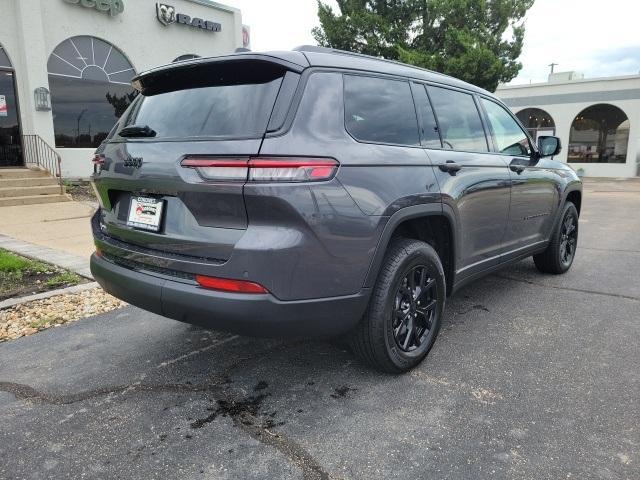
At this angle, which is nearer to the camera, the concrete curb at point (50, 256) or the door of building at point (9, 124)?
the concrete curb at point (50, 256)

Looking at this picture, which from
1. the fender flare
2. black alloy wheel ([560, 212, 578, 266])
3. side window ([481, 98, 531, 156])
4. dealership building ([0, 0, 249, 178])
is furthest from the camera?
dealership building ([0, 0, 249, 178])

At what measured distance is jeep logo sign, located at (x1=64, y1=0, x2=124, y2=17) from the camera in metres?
13.1

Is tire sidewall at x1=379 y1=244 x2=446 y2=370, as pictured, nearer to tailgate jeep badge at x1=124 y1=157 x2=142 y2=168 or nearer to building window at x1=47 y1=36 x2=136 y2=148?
tailgate jeep badge at x1=124 y1=157 x2=142 y2=168

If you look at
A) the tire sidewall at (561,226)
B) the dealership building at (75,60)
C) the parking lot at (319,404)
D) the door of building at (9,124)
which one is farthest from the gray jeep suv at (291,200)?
the door of building at (9,124)

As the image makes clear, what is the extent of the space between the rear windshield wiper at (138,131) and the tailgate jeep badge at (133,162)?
0.16 metres

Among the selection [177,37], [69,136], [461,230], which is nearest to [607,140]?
[177,37]

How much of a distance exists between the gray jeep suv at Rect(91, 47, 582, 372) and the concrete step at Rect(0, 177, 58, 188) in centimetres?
988

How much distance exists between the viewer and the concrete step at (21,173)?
11.6m

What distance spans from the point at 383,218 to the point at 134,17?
14.6 metres

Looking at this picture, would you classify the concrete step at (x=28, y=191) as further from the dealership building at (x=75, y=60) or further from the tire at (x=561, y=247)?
the tire at (x=561, y=247)

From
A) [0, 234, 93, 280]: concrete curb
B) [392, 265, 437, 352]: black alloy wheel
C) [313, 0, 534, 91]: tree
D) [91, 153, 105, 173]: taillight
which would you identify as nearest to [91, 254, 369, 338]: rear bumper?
[392, 265, 437, 352]: black alloy wheel

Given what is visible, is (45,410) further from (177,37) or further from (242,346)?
(177,37)

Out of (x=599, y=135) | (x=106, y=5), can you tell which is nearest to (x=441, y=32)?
(x=106, y=5)

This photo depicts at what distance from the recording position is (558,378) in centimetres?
293
